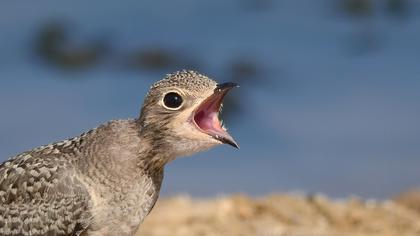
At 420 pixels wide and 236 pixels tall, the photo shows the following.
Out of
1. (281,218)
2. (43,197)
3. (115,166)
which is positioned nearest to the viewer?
(115,166)

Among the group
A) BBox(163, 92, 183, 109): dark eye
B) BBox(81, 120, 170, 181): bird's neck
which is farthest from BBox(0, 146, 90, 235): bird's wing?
BBox(163, 92, 183, 109): dark eye

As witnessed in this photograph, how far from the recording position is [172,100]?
30.4 feet

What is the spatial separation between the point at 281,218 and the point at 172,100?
19.0 ft

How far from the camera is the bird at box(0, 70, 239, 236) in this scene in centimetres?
920

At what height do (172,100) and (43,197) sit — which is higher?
(172,100)

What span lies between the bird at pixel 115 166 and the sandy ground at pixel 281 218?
436cm

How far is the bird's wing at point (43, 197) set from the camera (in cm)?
948

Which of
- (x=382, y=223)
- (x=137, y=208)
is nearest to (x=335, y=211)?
(x=382, y=223)

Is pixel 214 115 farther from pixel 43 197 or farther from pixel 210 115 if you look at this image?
pixel 43 197

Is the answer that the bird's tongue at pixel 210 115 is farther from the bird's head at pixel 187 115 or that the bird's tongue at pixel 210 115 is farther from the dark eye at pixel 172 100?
the dark eye at pixel 172 100

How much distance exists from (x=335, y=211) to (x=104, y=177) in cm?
622

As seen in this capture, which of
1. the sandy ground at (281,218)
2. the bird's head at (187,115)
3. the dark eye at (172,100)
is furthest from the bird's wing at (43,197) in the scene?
the sandy ground at (281,218)

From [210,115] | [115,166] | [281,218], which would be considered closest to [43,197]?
[115,166]

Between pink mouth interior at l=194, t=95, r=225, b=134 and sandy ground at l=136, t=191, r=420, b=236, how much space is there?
4.53 meters
